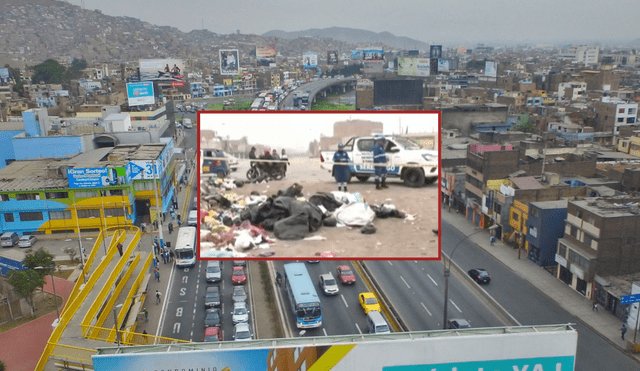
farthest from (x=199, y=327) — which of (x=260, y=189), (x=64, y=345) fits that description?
(x=260, y=189)

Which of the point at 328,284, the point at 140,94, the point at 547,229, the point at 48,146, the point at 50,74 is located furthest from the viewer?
the point at 50,74

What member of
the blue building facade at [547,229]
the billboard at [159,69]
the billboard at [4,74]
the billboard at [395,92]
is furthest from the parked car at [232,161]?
the billboard at [4,74]

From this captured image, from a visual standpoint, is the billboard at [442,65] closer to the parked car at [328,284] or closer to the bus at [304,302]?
the parked car at [328,284]

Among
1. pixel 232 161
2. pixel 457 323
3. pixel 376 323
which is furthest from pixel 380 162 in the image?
pixel 457 323

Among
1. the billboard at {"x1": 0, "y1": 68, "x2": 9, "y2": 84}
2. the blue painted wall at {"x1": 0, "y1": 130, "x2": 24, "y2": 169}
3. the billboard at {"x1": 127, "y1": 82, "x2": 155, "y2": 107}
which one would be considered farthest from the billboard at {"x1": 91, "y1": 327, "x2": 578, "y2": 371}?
the billboard at {"x1": 0, "y1": 68, "x2": 9, "y2": 84}

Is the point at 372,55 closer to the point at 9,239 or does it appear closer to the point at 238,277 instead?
the point at 9,239

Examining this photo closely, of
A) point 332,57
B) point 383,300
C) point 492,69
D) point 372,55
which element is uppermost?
point 332,57

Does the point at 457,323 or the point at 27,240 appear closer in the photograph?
the point at 457,323

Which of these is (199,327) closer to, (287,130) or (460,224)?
(287,130)
